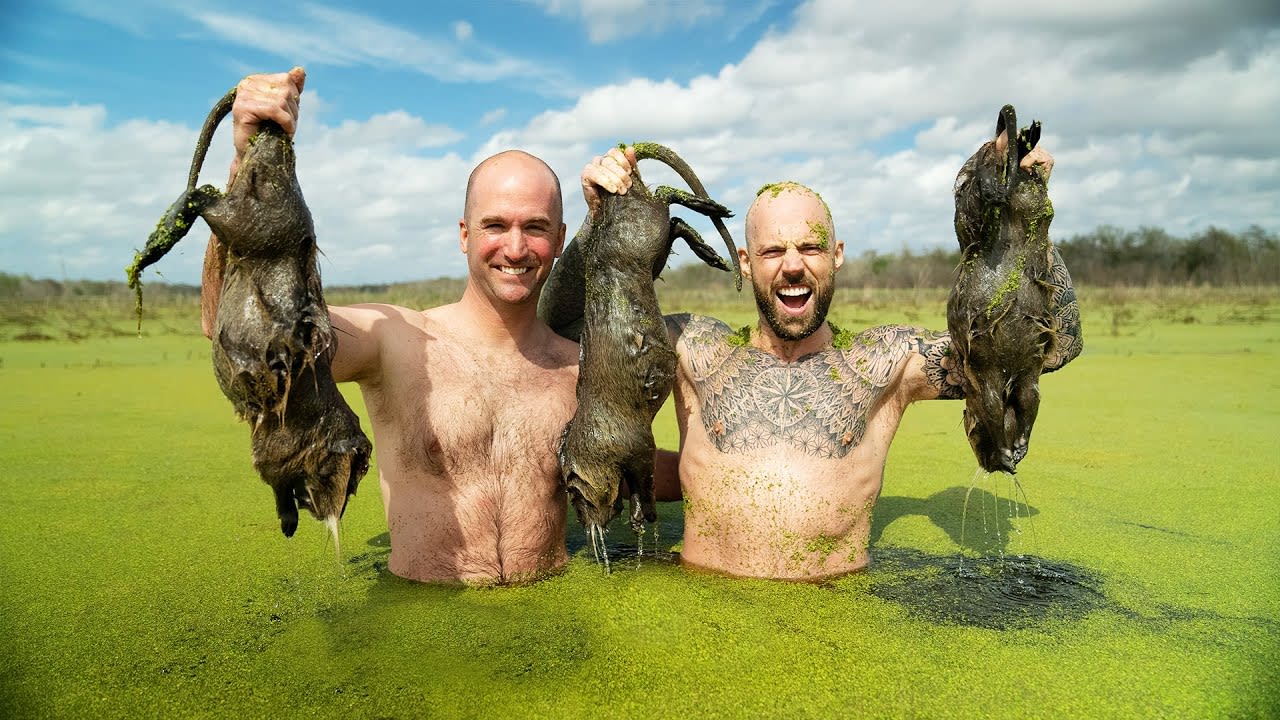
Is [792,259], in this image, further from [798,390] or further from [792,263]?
[798,390]

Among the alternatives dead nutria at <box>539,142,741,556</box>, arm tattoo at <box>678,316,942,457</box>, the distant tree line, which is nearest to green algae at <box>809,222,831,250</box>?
dead nutria at <box>539,142,741,556</box>

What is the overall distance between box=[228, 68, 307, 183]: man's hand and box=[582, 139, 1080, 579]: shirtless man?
1.09m

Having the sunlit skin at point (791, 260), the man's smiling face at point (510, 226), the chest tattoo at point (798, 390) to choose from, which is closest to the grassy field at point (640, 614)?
the chest tattoo at point (798, 390)

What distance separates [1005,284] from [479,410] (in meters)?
1.91

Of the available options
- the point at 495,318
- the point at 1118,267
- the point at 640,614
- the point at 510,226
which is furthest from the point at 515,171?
the point at 1118,267

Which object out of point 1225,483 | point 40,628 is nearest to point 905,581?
point 1225,483

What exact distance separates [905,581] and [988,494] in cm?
187

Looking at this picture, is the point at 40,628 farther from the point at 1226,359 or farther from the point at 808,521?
the point at 1226,359

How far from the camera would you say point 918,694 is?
232cm

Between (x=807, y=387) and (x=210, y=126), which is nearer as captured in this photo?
(x=210, y=126)

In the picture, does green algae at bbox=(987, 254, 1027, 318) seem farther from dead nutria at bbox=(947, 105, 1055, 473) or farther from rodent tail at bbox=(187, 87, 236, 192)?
rodent tail at bbox=(187, 87, 236, 192)

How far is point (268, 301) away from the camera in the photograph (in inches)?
86.7

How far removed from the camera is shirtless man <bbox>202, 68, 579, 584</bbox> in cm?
310

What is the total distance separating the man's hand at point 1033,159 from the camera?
2.58 m
